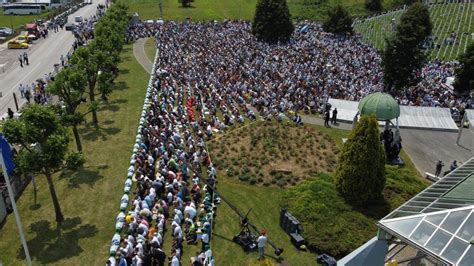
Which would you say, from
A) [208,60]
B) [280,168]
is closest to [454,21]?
[208,60]

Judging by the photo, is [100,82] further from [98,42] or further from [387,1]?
[387,1]

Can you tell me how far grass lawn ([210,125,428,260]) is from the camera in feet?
71.8

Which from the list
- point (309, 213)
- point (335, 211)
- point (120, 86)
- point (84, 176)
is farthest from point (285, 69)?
point (309, 213)

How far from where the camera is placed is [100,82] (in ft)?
122

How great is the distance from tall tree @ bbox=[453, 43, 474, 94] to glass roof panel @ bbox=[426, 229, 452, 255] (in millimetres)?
37970

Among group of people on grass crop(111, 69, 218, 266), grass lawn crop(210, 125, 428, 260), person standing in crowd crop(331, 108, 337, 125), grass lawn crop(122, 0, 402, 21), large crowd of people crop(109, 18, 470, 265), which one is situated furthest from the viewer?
grass lawn crop(122, 0, 402, 21)

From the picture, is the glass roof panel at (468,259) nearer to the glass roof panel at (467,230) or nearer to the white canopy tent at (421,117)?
the glass roof panel at (467,230)

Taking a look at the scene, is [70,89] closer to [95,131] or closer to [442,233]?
[95,131]

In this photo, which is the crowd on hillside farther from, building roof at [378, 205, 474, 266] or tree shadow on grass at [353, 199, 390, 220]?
building roof at [378, 205, 474, 266]

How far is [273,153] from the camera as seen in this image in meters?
31.3

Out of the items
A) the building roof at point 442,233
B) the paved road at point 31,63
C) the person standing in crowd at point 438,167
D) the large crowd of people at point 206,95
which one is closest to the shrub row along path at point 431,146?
the person standing in crowd at point 438,167

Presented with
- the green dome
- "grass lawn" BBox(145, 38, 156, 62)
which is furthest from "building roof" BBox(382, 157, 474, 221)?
"grass lawn" BBox(145, 38, 156, 62)

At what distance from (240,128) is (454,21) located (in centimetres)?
6277

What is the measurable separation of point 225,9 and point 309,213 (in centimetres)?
7915
